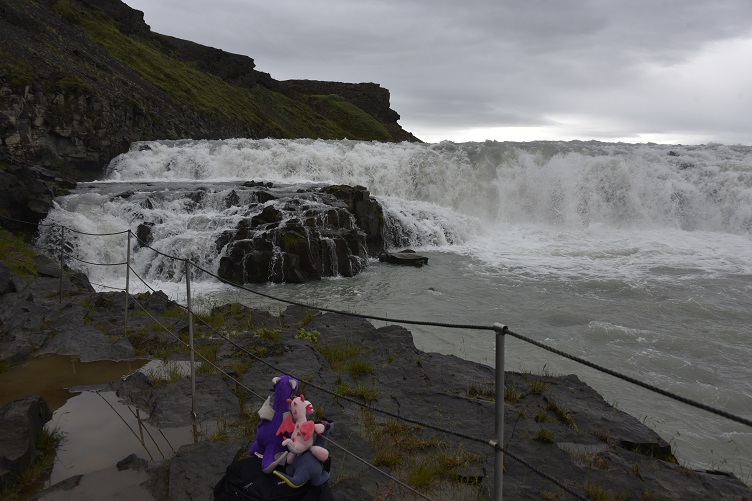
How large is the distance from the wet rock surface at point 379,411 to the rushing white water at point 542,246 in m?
1.51

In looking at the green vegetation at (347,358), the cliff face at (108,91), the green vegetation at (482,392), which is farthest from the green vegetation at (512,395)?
the cliff face at (108,91)

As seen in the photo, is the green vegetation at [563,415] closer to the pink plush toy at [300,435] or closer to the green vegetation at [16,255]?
the pink plush toy at [300,435]

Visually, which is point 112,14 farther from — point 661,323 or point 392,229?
point 661,323

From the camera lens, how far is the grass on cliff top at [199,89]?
4953cm

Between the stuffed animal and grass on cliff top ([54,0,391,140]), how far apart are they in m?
49.5

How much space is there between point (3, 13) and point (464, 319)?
36247mm

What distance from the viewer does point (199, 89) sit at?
5775 centimetres

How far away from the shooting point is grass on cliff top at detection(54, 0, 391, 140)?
163 ft

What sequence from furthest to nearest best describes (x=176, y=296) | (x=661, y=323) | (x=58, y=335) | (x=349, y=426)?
(x=176, y=296) < (x=661, y=323) < (x=58, y=335) < (x=349, y=426)

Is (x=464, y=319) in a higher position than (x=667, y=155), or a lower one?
lower

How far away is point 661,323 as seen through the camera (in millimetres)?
10844

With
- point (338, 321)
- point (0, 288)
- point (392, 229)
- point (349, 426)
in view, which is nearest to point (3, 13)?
point (392, 229)

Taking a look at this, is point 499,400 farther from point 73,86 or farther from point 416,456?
point 73,86

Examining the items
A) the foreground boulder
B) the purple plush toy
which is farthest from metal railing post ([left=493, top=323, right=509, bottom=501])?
the foreground boulder
